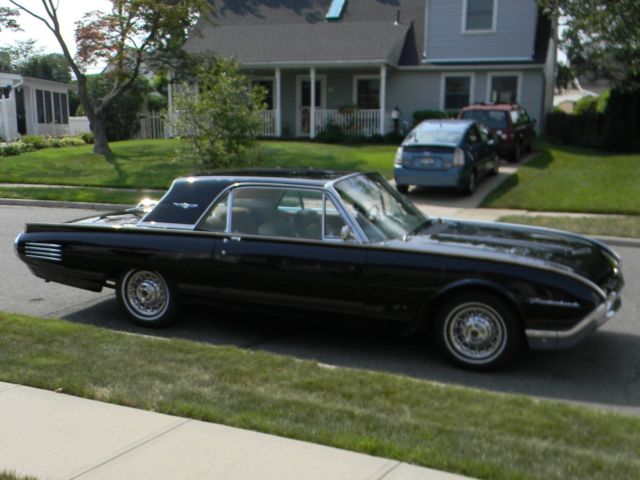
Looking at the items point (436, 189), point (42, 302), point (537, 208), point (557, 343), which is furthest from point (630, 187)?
point (42, 302)

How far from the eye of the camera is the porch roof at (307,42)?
88.0 feet

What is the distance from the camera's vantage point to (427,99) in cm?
2764

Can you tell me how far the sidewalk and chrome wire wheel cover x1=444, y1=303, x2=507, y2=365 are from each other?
1.94 m

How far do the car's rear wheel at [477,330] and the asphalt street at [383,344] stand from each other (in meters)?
0.13

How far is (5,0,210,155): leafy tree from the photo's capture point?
20891 mm

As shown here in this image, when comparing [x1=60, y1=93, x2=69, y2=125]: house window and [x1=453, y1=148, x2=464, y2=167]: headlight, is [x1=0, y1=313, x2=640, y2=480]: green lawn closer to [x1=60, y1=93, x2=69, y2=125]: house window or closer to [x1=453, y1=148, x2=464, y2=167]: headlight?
[x1=453, y1=148, x2=464, y2=167]: headlight

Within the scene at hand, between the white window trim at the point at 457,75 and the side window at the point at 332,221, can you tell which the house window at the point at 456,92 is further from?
the side window at the point at 332,221

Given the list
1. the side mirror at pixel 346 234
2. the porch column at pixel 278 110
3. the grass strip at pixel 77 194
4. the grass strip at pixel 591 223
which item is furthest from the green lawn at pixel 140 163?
the side mirror at pixel 346 234

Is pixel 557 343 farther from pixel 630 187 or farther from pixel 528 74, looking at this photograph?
pixel 528 74

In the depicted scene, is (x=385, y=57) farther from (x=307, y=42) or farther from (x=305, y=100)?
(x=305, y=100)

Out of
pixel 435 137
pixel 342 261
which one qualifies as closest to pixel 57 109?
pixel 435 137

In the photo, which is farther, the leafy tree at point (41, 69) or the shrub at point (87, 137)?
the leafy tree at point (41, 69)

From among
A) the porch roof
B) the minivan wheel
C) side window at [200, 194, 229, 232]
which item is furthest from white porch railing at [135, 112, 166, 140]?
side window at [200, 194, 229, 232]

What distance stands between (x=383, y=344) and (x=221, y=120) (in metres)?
10.2
